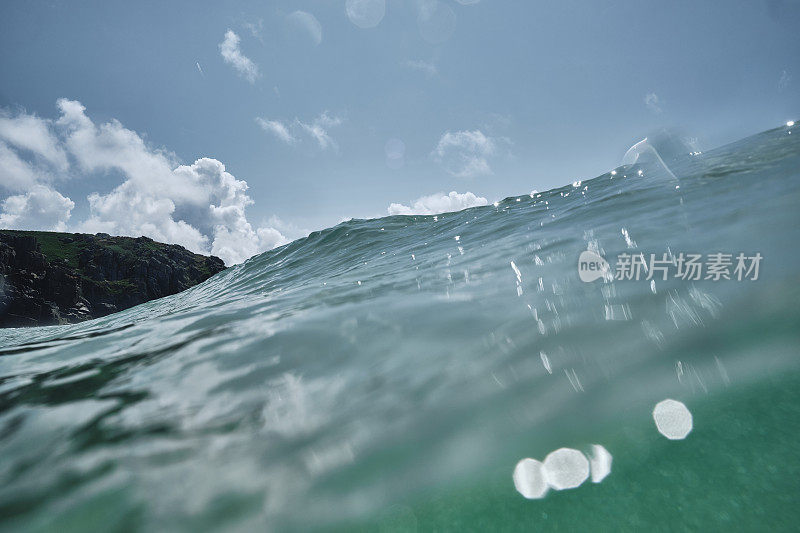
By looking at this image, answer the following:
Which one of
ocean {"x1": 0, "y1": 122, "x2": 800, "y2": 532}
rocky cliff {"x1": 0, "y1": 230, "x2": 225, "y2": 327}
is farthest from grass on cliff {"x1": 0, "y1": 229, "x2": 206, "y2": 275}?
ocean {"x1": 0, "y1": 122, "x2": 800, "y2": 532}

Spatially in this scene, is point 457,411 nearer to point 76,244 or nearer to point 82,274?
point 82,274

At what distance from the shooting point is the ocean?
1310 mm

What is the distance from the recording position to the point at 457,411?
1.81 metres

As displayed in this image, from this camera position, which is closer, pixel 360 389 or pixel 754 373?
pixel 754 373

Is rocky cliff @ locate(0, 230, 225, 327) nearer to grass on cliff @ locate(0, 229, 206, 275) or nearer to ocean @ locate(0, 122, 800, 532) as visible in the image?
grass on cliff @ locate(0, 229, 206, 275)

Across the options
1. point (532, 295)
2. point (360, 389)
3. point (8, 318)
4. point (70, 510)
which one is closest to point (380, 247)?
point (532, 295)

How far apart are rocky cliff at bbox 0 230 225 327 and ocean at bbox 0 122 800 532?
104188 millimetres

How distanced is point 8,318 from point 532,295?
112 m

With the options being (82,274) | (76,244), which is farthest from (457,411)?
(76,244)

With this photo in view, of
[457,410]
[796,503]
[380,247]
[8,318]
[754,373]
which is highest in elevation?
[8,318]

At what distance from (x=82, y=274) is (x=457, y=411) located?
428 ft

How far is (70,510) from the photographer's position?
1526 millimetres

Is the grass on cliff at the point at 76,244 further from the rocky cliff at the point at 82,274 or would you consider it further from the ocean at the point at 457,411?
the ocean at the point at 457,411

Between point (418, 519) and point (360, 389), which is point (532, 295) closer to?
point (360, 389)
